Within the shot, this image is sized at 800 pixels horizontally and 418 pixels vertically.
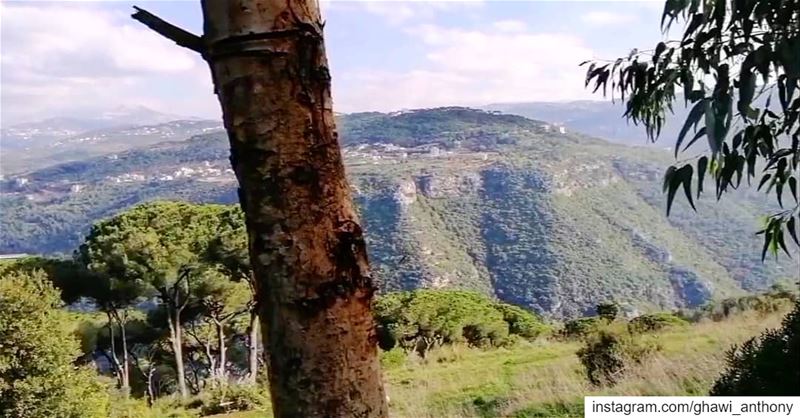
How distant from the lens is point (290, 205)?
33.7 inches

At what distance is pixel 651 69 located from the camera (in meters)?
2.06

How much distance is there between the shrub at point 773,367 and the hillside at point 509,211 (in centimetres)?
2395

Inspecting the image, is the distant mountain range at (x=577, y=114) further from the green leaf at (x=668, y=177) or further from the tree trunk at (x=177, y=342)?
the green leaf at (x=668, y=177)

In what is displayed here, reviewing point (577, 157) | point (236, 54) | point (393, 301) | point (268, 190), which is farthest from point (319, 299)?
point (577, 157)

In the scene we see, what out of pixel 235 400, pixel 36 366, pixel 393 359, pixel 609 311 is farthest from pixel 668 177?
pixel 393 359

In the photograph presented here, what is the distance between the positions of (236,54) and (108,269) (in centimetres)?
1428

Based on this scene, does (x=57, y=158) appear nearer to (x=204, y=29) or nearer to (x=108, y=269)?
(x=108, y=269)

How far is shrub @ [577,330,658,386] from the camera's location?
5594 mm

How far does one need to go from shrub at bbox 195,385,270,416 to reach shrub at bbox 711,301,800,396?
730 cm

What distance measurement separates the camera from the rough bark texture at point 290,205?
0.85 m

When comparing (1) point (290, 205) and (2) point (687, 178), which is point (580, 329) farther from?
(1) point (290, 205)

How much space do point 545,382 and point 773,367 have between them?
12.4ft

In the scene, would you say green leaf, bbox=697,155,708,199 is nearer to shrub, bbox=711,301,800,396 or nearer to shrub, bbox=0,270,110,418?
shrub, bbox=711,301,800,396

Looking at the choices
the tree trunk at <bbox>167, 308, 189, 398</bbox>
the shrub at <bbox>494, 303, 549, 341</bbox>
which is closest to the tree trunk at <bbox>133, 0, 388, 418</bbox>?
the tree trunk at <bbox>167, 308, 189, 398</bbox>
